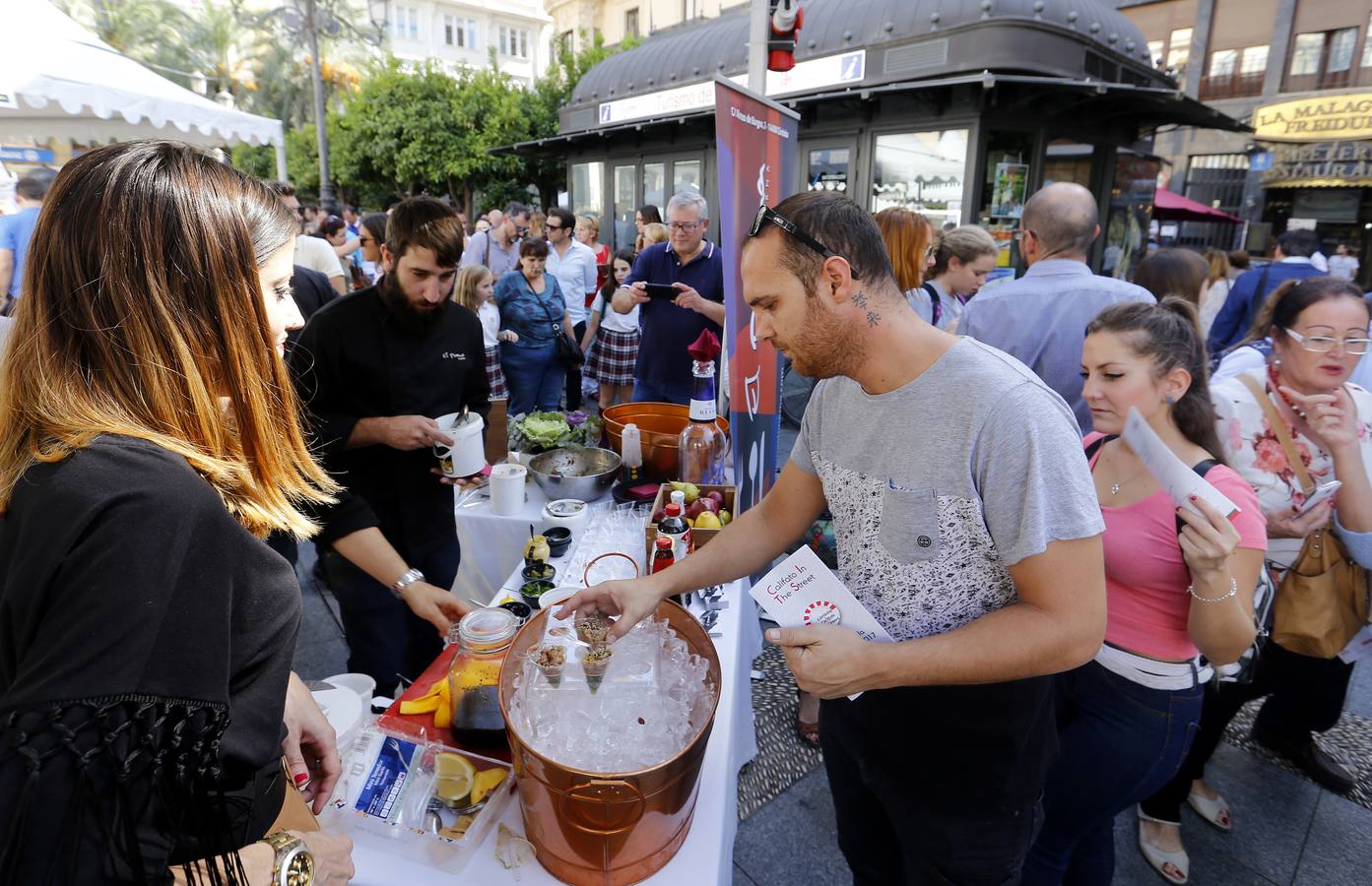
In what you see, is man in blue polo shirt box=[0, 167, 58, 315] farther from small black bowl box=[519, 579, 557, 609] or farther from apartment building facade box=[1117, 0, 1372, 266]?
apartment building facade box=[1117, 0, 1372, 266]

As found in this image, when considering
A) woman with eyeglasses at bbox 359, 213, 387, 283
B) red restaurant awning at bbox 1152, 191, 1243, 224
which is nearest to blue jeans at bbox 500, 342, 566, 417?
woman with eyeglasses at bbox 359, 213, 387, 283

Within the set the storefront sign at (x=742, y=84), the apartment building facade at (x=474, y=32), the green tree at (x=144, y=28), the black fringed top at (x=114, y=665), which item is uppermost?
the apartment building facade at (x=474, y=32)

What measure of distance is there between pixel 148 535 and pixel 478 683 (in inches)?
35.3

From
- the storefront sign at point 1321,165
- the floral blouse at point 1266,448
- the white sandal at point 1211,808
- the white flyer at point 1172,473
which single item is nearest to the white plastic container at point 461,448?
the white flyer at point 1172,473

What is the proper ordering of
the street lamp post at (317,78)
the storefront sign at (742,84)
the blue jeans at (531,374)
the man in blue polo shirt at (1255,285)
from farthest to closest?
the street lamp post at (317,78), the storefront sign at (742,84), the blue jeans at (531,374), the man in blue polo shirt at (1255,285)

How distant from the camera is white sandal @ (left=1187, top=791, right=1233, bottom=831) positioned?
8.38 ft

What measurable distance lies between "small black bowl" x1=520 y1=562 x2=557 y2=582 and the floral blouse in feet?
7.30

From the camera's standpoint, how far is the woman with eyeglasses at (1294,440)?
7.08 ft

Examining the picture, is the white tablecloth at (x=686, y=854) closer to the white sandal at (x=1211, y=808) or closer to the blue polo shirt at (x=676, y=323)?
the white sandal at (x=1211, y=808)

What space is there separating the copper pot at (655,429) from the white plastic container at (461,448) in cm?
74

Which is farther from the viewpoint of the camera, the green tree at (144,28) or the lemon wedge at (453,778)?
the green tree at (144,28)

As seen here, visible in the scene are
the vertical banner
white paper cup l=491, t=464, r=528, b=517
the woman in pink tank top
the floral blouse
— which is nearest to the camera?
the woman in pink tank top

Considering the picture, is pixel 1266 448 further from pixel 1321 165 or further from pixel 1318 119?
pixel 1321 165

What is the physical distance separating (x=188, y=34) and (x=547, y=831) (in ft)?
152
